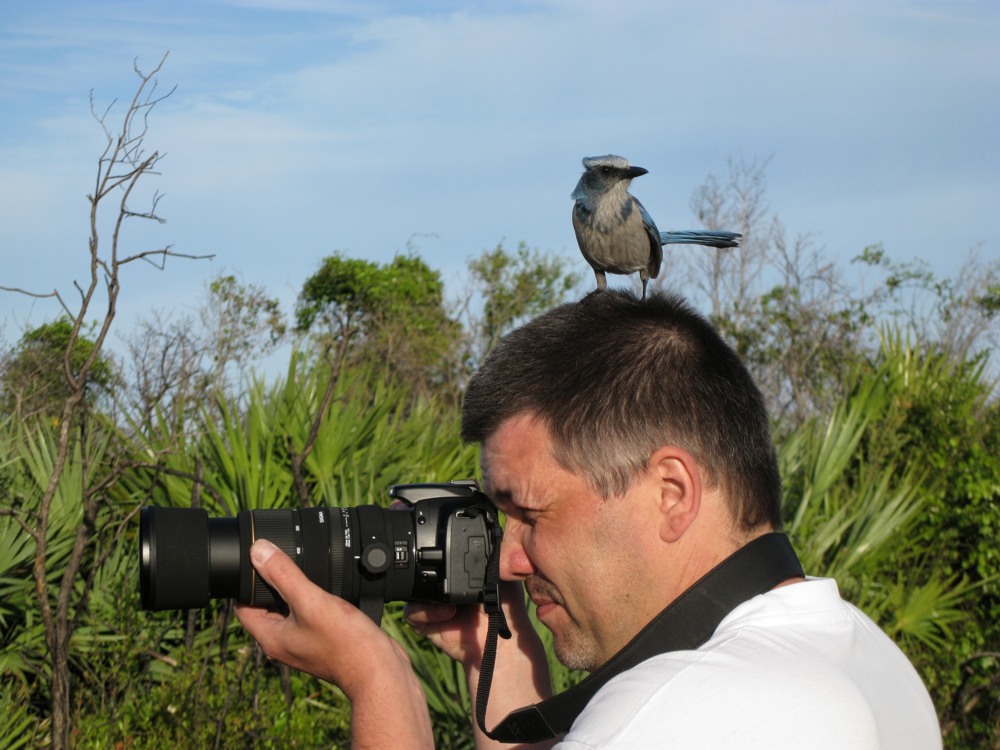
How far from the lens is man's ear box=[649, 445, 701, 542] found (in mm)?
1481

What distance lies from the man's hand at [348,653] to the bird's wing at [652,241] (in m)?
1.32

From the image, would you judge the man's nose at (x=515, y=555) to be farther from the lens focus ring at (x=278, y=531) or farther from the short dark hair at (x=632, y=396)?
the lens focus ring at (x=278, y=531)

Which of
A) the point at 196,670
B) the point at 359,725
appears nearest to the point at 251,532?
the point at 359,725

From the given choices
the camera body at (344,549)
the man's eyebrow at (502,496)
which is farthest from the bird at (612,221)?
the man's eyebrow at (502,496)

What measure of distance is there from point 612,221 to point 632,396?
1.18m

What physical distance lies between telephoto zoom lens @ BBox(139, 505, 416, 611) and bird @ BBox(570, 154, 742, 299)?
915mm

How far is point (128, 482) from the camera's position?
5930 mm

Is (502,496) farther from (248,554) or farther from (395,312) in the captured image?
(395,312)

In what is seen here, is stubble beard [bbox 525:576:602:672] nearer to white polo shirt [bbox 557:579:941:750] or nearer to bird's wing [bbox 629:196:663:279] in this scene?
white polo shirt [bbox 557:579:941:750]

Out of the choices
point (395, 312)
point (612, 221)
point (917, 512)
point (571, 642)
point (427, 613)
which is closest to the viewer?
point (571, 642)

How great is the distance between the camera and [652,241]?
279cm

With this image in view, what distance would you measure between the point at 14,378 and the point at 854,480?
19.2 ft

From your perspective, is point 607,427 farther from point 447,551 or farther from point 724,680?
point 447,551

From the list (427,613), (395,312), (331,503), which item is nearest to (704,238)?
(427,613)
